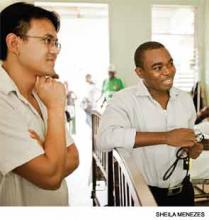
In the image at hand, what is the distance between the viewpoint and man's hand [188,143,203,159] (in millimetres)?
752

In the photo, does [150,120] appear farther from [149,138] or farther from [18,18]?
[18,18]

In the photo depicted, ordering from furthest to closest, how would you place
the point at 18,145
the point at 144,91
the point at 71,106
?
the point at 144,91, the point at 71,106, the point at 18,145

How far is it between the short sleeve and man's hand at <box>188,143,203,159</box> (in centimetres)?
41

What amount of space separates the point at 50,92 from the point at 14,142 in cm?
12

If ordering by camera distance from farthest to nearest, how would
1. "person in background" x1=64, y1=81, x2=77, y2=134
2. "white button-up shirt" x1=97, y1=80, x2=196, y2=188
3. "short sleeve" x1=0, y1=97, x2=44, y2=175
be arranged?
1. "white button-up shirt" x1=97, y1=80, x2=196, y2=188
2. "person in background" x1=64, y1=81, x2=77, y2=134
3. "short sleeve" x1=0, y1=97, x2=44, y2=175

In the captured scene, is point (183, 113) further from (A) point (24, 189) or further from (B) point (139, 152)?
(A) point (24, 189)

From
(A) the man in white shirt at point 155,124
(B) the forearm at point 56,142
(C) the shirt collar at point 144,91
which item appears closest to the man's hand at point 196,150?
(A) the man in white shirt at point 155,124

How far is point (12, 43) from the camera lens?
1.89 feet

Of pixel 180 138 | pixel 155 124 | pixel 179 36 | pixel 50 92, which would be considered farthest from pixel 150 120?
pixel 50 92

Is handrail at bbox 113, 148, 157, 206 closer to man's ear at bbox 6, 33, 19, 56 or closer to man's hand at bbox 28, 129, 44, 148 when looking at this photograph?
man's hand at bbox 28, 129, 44, 148

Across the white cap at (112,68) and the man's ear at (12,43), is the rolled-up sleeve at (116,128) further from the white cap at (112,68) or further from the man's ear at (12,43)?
the man's ear at (12,43)

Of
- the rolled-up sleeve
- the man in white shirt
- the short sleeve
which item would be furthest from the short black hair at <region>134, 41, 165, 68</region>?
the short sleeve

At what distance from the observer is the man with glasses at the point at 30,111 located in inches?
21.0

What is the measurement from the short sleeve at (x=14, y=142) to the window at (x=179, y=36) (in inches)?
15.0
